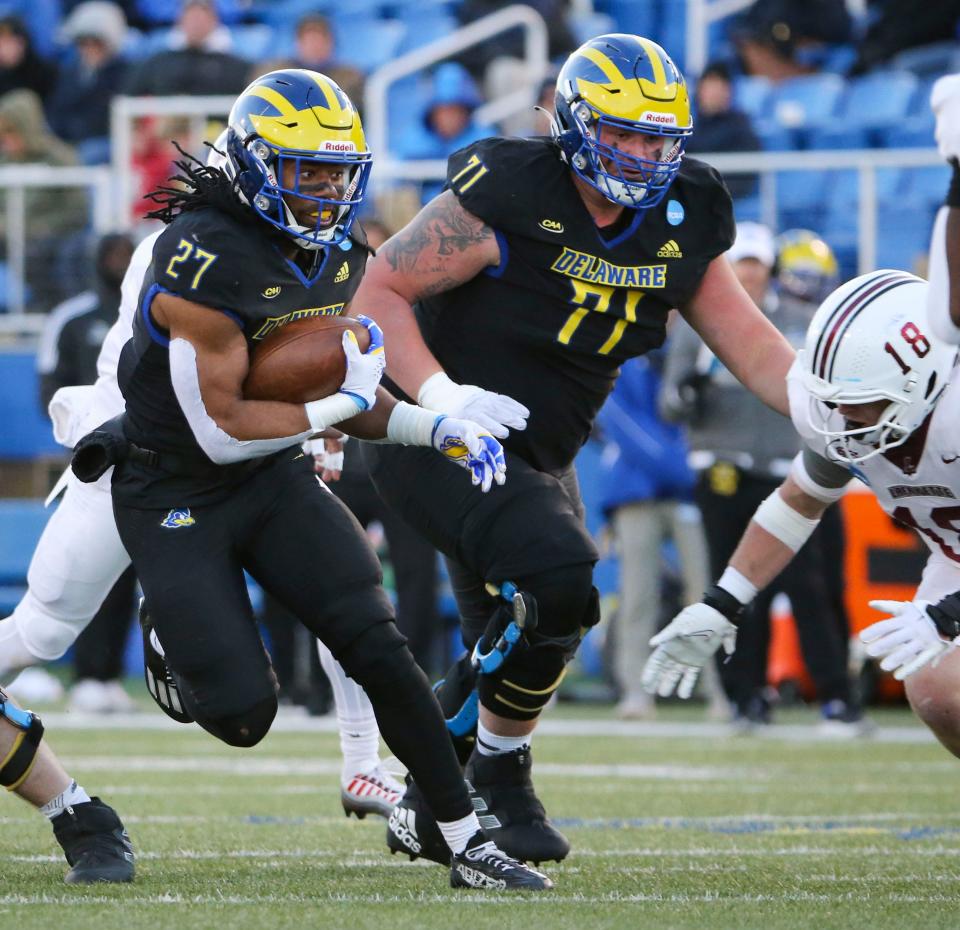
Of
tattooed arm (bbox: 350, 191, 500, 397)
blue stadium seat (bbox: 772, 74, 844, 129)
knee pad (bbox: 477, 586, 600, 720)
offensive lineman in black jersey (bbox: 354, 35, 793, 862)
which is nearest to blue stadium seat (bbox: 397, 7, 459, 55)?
blue stadium seat (bbox: 772, 74, 844, 129)

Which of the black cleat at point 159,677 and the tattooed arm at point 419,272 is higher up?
the tattooed arm at point 419,272

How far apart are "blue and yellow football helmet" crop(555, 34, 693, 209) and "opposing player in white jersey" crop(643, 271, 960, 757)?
562 millimetres

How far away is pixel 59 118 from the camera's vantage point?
13.1 meters

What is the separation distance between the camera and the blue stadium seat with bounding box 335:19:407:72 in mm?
13406

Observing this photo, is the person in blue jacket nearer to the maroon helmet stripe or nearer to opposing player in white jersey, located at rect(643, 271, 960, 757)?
opposing player in white jersey, located at rect(643, 271, 960, 757)

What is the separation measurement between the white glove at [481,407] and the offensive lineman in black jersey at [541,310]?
0.6 inches

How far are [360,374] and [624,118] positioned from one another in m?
0.91

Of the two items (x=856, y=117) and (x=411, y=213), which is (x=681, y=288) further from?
(x=856, y=117)

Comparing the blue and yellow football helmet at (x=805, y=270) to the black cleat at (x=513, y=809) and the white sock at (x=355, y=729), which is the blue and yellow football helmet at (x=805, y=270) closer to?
the white sock at (x=355, y=729)

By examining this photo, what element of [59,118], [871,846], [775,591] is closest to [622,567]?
[775,591]

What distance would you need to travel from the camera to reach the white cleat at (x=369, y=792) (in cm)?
502

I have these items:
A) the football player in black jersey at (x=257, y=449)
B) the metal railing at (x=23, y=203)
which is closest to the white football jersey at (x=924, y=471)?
the football player in black jersey at (x=257, y=449)

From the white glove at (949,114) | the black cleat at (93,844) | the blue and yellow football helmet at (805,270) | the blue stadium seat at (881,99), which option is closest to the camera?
the white glove at (949,114)

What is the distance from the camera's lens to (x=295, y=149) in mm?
4043
